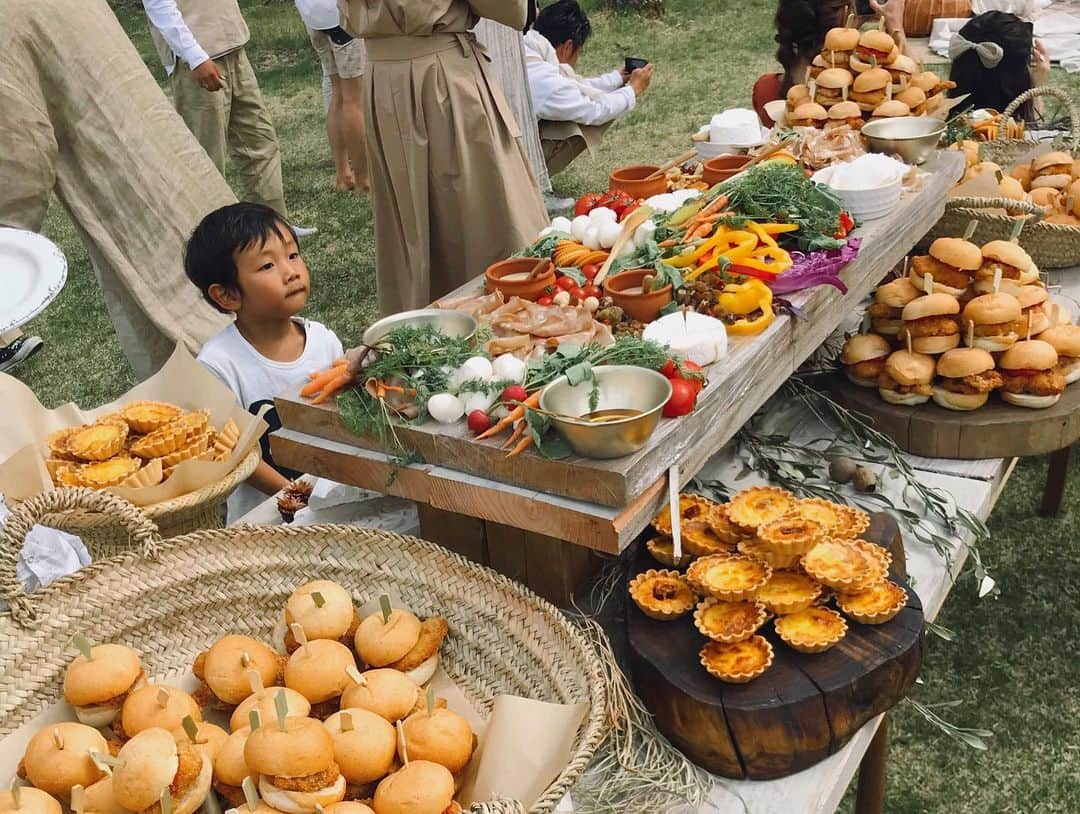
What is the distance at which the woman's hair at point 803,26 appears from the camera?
4.78 m

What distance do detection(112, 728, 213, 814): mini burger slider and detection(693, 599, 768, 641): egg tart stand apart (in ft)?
2.87

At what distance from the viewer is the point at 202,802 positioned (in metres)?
1.68

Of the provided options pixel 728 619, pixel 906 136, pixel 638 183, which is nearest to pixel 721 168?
pixel 638 183

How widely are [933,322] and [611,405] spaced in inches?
47.2

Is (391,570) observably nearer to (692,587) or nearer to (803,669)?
(692,587)

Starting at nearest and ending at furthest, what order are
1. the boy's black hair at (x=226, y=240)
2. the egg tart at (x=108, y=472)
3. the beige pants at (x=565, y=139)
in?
the egg tart at (x=108, y=472) → the boy's black hair at (x=226, y=240) → the beige pants at (x=565, y=139)

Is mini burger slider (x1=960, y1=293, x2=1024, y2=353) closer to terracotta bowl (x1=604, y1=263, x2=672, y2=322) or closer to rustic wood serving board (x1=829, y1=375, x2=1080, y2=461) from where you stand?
rustic wood serving board (x1=829, y1=375, x2=1080, y2=461)

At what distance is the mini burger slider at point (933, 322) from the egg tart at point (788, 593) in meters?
1.06

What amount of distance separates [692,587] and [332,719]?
717 millimetres

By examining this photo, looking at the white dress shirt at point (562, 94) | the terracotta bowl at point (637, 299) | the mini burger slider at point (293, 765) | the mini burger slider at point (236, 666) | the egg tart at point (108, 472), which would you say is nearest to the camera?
the mini burger slider at point (293, 765)

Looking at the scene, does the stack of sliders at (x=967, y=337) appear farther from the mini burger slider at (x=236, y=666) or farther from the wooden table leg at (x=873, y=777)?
the mini burger slider at (x=236, y=666)

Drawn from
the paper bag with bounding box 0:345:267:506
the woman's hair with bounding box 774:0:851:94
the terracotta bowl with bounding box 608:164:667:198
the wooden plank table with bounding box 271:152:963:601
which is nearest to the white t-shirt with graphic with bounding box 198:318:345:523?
the paper bag with bounding box 0:345:267:506

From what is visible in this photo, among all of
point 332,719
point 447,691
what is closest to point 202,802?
point 332,719

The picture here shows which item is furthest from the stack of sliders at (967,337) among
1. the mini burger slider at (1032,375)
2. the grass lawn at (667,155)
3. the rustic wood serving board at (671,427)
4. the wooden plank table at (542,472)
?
the grass lawn at (667,155)
